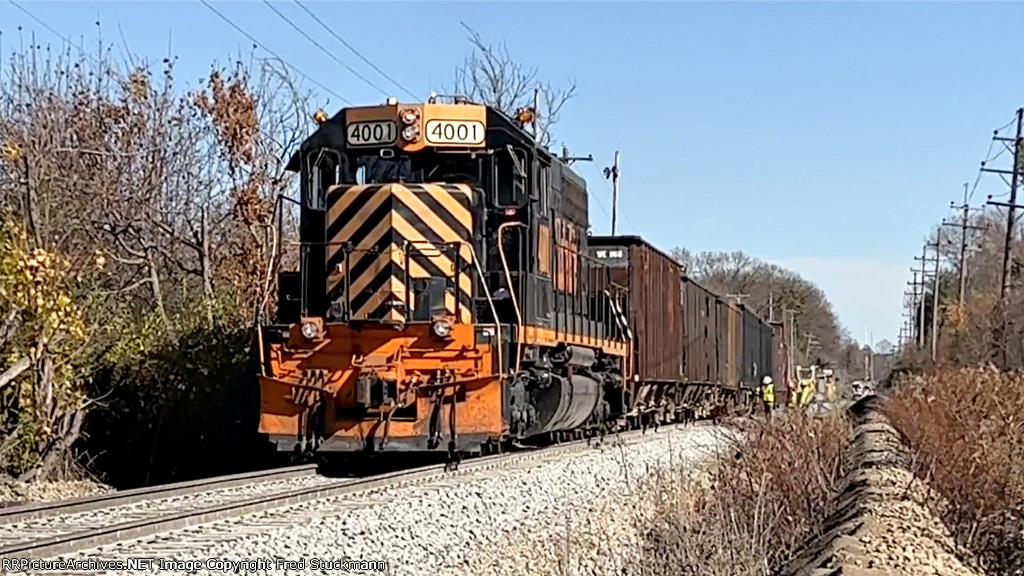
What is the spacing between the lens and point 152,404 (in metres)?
18.0

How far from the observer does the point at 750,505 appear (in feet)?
34.4

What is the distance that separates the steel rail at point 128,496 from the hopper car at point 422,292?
1.84ft

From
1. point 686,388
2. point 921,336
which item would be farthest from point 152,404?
point 921,336

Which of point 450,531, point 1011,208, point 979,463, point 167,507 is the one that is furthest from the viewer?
point 1011,208

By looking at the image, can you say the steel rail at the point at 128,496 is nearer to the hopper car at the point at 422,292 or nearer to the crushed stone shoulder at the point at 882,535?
the hopper car at the point at 422,292

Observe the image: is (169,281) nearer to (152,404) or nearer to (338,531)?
(152,404)

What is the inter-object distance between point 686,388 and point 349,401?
49.3ft

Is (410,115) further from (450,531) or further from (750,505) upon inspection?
(750,505)

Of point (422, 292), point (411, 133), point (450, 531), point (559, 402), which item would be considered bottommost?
point (450, 531)

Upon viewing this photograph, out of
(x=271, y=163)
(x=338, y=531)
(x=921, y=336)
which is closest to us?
(x=338, y=531)

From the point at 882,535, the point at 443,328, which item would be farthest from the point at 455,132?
the point at 882,535

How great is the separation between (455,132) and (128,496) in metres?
4.99

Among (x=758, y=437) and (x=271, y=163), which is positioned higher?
(x=271, y=163)

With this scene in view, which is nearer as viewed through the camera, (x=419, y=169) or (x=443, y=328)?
(x=443, y=328)
